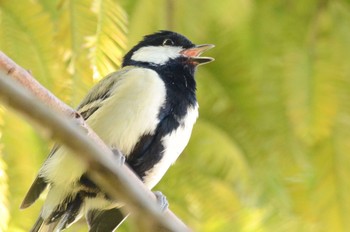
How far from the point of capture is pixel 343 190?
3.70 m

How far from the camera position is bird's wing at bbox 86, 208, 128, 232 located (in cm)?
315

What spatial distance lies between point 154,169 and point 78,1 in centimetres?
67

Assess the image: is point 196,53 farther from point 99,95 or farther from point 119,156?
point 119,156

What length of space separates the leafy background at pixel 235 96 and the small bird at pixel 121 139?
88 millimetres

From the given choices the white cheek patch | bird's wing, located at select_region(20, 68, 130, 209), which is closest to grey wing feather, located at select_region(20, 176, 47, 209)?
bird's wing, located at select_region(20, 68, 130, 209)

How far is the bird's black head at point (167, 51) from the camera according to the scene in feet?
11.6

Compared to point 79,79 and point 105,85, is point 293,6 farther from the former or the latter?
point 79,79

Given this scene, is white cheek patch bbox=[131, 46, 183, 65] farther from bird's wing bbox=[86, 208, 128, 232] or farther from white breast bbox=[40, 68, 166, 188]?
bird's wing bbox=[86, 208, 128, 232]

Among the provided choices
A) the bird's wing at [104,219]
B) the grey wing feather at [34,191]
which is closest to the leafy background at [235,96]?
the grey wing feather at [34,191]

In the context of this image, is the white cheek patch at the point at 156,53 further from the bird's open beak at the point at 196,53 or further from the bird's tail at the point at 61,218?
the bird's tail at the point at 61,218

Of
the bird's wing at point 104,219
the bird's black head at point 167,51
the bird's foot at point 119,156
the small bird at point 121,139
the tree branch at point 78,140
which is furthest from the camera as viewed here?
the bird's black head at point 167,51

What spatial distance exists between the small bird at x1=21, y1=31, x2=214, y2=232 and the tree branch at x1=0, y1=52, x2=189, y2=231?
870 mm

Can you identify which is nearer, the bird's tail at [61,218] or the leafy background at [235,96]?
the leafy background at [235,96]

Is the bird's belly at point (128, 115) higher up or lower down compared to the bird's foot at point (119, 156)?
higher up
